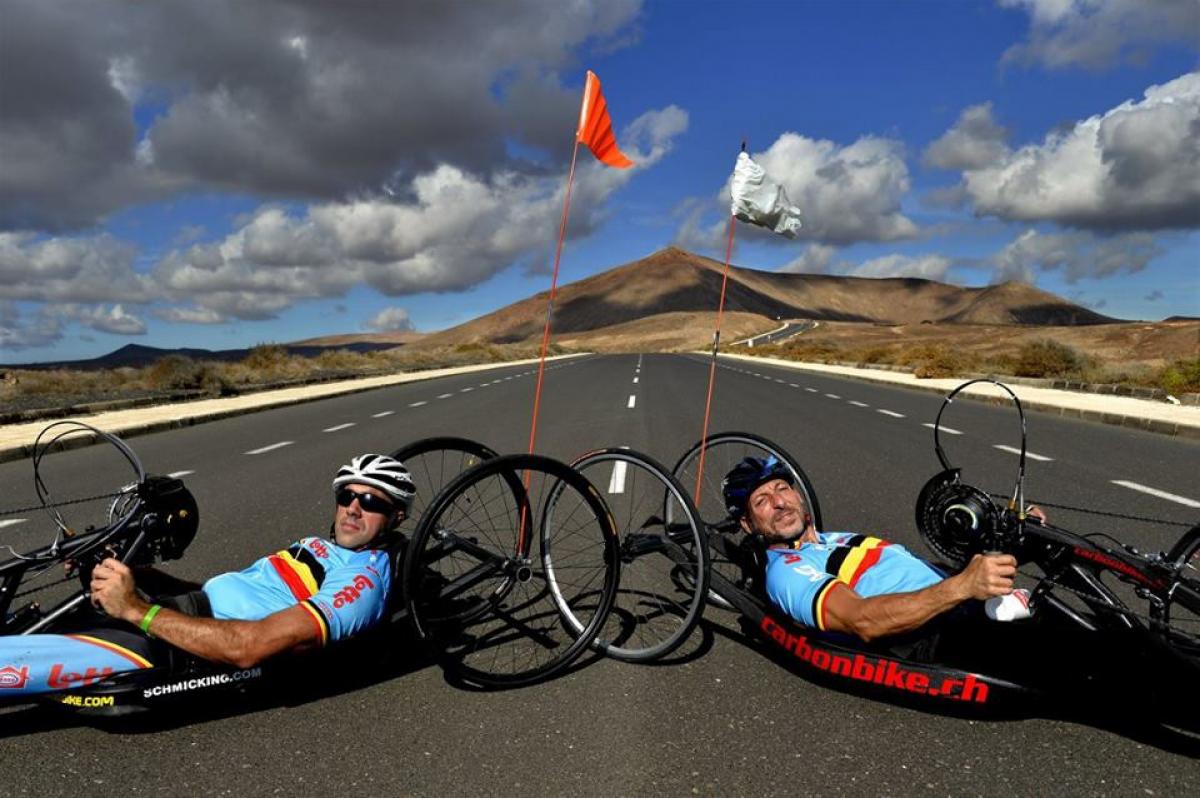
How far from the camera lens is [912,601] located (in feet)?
9.96

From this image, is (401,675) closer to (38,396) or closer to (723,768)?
(723,768)

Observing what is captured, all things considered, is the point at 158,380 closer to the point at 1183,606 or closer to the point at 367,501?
the point at 367,501

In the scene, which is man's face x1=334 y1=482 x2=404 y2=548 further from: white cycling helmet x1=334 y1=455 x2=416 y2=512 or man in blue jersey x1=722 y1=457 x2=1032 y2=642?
man in blue jersey x1=722 y1=457 x2=1032 y2=642

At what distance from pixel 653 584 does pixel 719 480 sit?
121 inches

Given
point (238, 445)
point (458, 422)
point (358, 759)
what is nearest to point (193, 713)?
point (358, 759)

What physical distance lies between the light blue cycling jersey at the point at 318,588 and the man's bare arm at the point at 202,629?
14cm

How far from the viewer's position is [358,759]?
9.23 feet

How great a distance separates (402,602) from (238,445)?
372 inches

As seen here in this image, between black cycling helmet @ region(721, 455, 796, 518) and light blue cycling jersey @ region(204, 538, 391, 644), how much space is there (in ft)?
5.45

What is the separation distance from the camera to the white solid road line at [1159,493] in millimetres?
7082

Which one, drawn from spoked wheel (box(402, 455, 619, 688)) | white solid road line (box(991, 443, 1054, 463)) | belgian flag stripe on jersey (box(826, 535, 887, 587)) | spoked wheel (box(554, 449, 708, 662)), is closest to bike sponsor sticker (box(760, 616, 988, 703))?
belgian flag stripe on jersey (box(826, 535, 887, 587))

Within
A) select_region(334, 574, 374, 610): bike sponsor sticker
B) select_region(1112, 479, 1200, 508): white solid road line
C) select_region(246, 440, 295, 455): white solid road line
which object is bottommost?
select_region(246, 440, 295, 455): white solid road line

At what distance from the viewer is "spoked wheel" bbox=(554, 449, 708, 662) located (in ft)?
12.2

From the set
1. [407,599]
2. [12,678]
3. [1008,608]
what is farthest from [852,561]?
[12,678]
